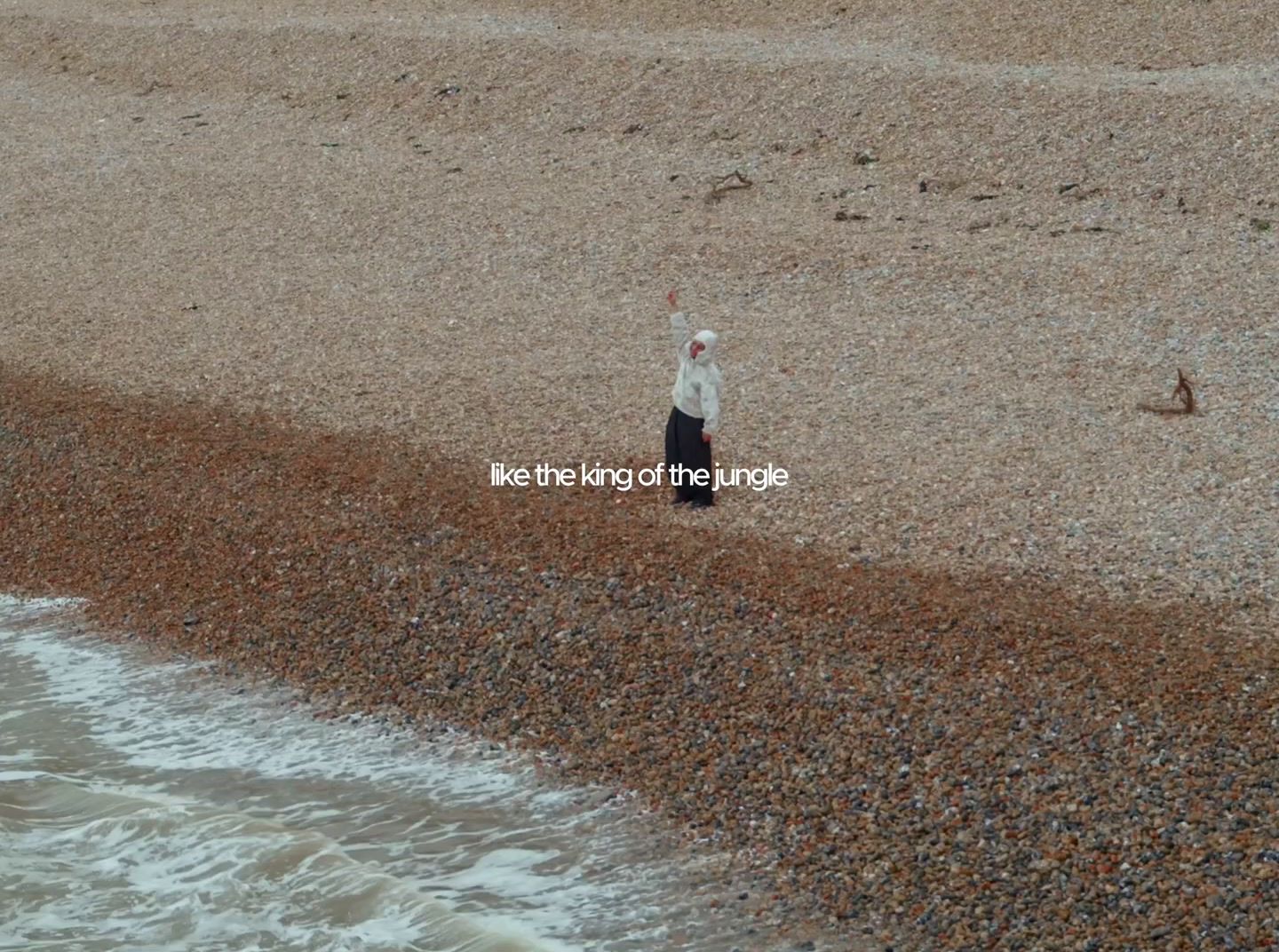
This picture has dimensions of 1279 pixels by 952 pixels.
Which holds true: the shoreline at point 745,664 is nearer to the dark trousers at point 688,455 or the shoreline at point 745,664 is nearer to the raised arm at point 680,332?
the dark trousers at point 688,455

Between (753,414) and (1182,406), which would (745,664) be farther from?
(1182,406)

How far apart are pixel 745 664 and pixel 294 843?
2.31 m

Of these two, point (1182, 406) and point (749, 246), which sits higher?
point (749, 246)

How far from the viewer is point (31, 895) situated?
23.7 ft

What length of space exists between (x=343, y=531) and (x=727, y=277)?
17.8ft

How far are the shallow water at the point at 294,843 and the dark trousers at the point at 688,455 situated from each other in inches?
97.7

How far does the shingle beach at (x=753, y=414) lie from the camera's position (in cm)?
685

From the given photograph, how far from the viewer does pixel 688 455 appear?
9.45 metres

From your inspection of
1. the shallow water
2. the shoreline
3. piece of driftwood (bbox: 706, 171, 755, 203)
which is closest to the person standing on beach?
the shoreline

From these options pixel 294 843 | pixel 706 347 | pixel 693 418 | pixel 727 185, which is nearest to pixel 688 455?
pixel 693 418

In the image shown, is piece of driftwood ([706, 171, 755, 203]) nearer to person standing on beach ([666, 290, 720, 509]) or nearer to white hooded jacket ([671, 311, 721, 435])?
person standing on beach ([666, 290, 720, 509])

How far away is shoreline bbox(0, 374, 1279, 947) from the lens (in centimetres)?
632

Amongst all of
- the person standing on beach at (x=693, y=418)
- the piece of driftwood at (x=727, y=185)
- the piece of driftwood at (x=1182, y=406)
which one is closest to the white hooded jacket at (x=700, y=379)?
the person standing on beach at (x=693, y=418)

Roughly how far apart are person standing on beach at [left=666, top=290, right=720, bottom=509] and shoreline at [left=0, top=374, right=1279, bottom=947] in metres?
0.42
